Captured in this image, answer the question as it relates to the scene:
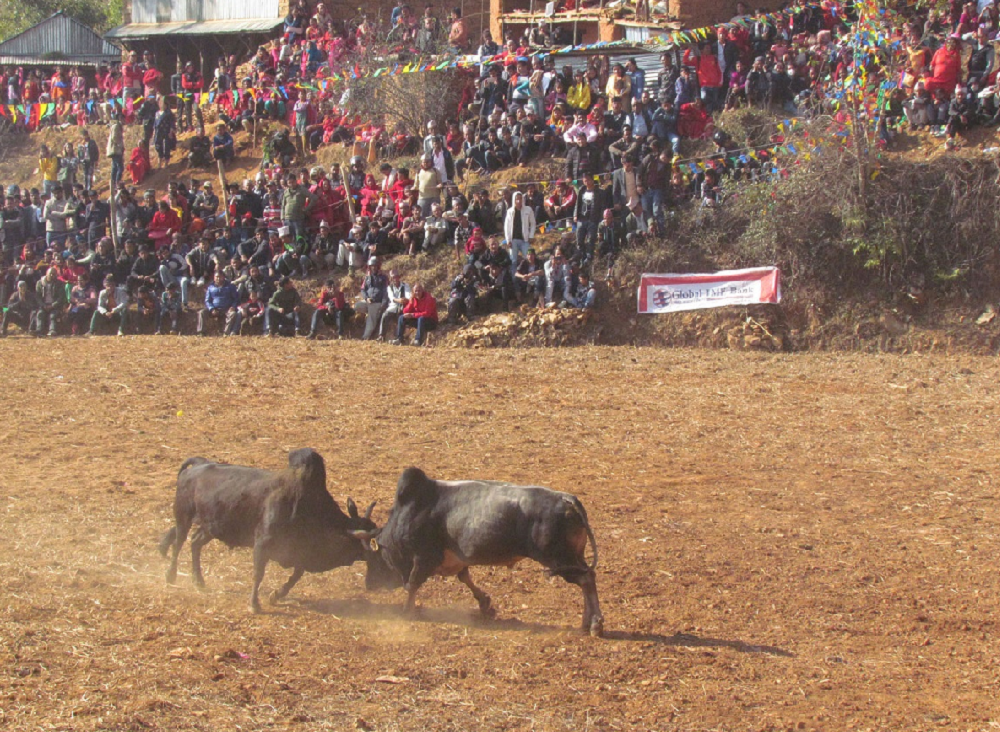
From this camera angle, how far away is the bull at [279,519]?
8133mm

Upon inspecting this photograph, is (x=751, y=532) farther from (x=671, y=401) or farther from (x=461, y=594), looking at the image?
(x=671, y=401)

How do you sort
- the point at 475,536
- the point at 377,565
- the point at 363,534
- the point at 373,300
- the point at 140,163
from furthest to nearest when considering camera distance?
1. the point at 140,163
2. the point at 373,300
3. the point at 377,565
4. the point at 363,534
5. the point at 475,536

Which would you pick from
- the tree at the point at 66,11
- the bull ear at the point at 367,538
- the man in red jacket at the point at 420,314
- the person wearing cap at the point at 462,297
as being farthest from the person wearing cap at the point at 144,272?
the tree at the point at 66,11

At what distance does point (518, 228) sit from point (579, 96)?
4.65 metres

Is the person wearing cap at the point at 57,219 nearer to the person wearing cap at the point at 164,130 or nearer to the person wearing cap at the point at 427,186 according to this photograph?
the person wearing cap at the point at 164,130

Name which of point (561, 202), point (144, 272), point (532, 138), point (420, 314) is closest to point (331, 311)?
point (420, 314)

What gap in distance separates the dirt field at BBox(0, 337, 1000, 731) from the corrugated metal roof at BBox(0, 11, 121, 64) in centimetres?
3199

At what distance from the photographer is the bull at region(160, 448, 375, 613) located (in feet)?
26.7

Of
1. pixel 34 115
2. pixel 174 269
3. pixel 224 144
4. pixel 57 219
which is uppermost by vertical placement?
pixel 34 115

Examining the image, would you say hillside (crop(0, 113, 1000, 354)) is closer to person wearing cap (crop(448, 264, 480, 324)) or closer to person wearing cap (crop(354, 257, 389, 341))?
person wearing cap (crop(448, 264, 480, 324))

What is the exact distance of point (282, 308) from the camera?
2077cm

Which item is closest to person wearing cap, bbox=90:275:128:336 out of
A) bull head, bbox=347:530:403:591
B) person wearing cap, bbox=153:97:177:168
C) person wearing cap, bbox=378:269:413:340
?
person wearing cap, bbox=378:269:413:340

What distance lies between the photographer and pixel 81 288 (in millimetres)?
22516

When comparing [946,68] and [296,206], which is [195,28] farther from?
[946,68]
